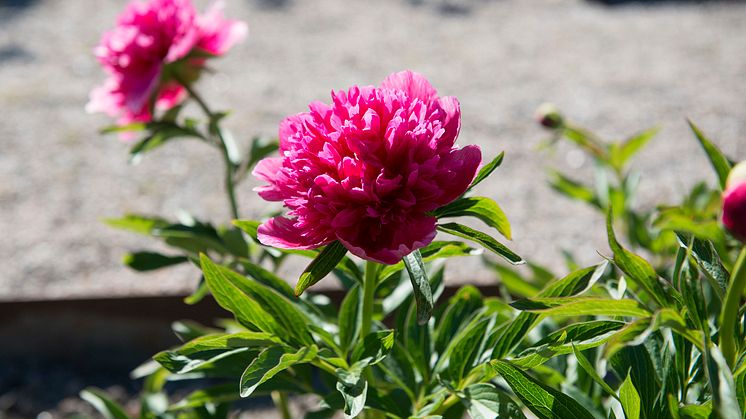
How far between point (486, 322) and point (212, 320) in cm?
96

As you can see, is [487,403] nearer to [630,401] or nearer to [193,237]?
[630,401]

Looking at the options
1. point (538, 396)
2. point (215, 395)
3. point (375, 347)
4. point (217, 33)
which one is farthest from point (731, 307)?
point (217, 33)

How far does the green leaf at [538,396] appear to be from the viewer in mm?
615

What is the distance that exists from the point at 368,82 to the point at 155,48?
1.60 meters

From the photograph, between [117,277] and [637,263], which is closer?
[637,263]

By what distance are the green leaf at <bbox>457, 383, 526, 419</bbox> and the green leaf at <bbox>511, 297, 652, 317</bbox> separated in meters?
0.11

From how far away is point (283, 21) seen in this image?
10.2 ft

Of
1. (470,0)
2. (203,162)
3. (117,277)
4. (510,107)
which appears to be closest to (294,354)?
(117,277)

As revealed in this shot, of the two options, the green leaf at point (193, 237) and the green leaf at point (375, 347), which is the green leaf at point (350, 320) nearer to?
the green leaf at point (375, 347)

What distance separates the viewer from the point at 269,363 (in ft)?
2.06

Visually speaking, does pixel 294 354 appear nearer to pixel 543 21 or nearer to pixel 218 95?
pixel 218 95

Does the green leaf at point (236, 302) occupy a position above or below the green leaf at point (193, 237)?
above

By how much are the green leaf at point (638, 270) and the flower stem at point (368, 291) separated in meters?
0.18

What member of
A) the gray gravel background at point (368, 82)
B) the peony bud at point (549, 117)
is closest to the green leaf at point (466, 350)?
the peony bud at point (549, 117)
